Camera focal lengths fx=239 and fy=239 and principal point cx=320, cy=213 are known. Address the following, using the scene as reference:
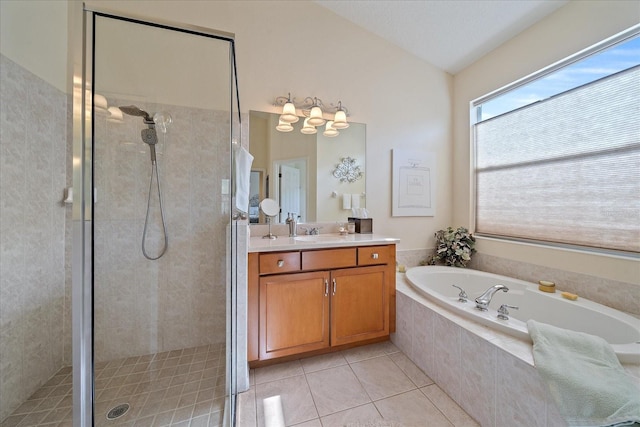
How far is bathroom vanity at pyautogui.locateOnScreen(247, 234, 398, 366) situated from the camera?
1563mm

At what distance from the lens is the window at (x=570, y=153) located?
4.96 ft

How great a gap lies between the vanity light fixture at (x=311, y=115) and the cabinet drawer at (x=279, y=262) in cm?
116

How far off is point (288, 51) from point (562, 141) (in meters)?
2.34

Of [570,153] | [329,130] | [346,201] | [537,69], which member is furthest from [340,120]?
[570,153]

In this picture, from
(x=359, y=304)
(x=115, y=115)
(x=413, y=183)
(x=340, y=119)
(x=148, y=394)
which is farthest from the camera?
(x=413, y=183)

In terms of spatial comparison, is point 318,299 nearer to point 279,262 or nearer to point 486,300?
point 279,262

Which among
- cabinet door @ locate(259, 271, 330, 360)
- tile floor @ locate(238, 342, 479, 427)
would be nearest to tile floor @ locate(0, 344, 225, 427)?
tile floor @ locate(238, 342, 479, 427)

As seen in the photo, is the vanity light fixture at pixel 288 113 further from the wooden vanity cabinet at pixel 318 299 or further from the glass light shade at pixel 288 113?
the wooden vanity cabinet at pixel 318 299

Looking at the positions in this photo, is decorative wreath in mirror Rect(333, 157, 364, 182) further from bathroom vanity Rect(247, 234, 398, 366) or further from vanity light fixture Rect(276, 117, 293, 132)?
bathroom vanity Rect(247, 234, 398, 366)

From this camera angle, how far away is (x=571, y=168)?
177 cm

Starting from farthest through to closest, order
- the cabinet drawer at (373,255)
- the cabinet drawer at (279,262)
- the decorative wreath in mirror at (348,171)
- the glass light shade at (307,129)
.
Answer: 1. the decorative wreath in mirror at (348,171)
2. the glass light shade at (307,129)
3. the cabinet drawer at (373,255)
4. the cabinet drawer at (279,262)

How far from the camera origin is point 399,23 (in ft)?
7.18

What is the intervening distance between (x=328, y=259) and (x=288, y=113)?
1296 millimetres

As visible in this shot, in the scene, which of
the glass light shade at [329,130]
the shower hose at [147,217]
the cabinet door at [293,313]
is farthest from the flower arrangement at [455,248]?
the shower hose at [147,217]
